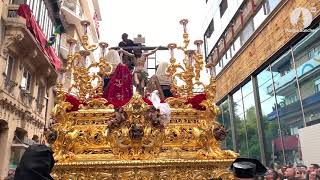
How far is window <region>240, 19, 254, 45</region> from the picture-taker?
16.5m

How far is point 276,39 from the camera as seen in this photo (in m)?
13.2

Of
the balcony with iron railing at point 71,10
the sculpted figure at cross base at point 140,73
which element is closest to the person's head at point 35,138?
the balcony with iron railing at point 71,10

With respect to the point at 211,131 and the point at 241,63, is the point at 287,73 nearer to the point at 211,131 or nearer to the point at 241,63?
the point at 241,63

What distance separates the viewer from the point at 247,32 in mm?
17078

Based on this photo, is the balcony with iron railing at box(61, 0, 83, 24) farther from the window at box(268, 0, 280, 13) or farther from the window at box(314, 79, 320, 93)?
the window at box(314, 79, 320, 93)

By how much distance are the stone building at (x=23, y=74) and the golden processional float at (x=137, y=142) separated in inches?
359

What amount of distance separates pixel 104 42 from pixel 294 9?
9451 mm

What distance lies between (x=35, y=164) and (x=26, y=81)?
52.6 ft

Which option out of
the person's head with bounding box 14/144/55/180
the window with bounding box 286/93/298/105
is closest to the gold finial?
the person's head with bounding box 14/144/55/180

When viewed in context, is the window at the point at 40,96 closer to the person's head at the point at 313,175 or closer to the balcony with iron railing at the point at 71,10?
the balcony with iron railing at the point at 71,10

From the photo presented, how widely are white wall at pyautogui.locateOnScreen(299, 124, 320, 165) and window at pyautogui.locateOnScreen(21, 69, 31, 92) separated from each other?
43.8 feet

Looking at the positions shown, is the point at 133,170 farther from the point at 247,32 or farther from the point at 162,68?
the point at 247,32

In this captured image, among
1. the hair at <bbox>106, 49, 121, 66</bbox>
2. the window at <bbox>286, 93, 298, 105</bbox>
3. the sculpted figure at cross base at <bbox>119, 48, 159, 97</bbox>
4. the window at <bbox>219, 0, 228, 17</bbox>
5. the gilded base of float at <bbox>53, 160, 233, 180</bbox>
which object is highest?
the window at <bbox>219, 0, 228, 17</bbox>

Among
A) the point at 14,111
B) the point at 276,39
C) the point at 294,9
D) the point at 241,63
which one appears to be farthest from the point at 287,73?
the point at 14,111
